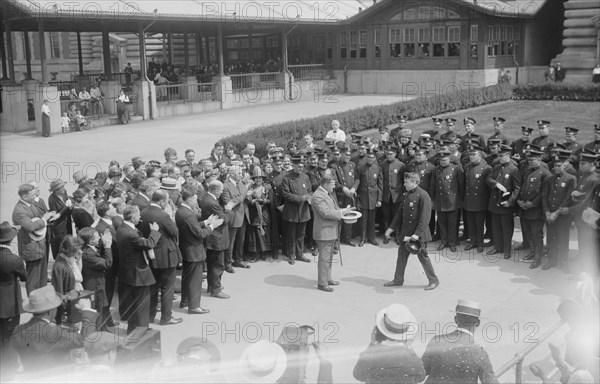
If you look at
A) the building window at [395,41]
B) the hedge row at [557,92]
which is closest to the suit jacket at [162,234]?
the hedge row at [557,92]

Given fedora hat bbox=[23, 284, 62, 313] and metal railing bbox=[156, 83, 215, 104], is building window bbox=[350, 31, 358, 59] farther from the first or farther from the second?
fedora hat bbox=[23, 284, 62, 313]

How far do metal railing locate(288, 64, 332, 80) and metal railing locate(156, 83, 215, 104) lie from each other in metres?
7.57

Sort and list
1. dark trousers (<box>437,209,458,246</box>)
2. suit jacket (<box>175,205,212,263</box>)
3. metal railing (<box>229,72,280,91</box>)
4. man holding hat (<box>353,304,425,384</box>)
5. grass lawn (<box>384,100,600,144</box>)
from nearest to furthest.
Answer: man holding hat (<box>353,304,425,384</box>)
suit jacket (<box>175,205,212,263</box>)
dark trousers (<box>437,209,458,246</box>)
grass lawn (<box>384,100,600,144</box>)
metal railing (<box>229,72,280,91</box>)

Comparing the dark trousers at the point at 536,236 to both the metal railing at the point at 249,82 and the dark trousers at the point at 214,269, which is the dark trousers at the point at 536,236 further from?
the metal railing at the point at 249,82

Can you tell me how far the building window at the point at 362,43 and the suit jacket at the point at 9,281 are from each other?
34923mm

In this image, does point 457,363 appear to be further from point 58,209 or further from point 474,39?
point 474,39

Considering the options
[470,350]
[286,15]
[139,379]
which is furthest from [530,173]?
[286,15]

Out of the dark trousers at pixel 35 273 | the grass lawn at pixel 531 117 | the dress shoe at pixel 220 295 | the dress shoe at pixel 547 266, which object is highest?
the grass lawn at pixel 531 117

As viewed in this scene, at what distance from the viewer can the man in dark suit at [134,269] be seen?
902 centimetres

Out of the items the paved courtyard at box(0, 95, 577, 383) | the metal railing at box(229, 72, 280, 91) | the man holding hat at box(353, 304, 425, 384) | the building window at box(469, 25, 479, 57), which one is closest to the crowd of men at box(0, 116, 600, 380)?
the paved courtyard at box(0, 95, 577, 383)

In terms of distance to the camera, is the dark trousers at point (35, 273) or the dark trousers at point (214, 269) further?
the dark trousers at point (214, 269)

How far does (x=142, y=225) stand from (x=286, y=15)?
28.9 metres

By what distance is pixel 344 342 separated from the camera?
8984 millimetres

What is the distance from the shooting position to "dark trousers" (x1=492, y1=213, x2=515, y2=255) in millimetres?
12469
